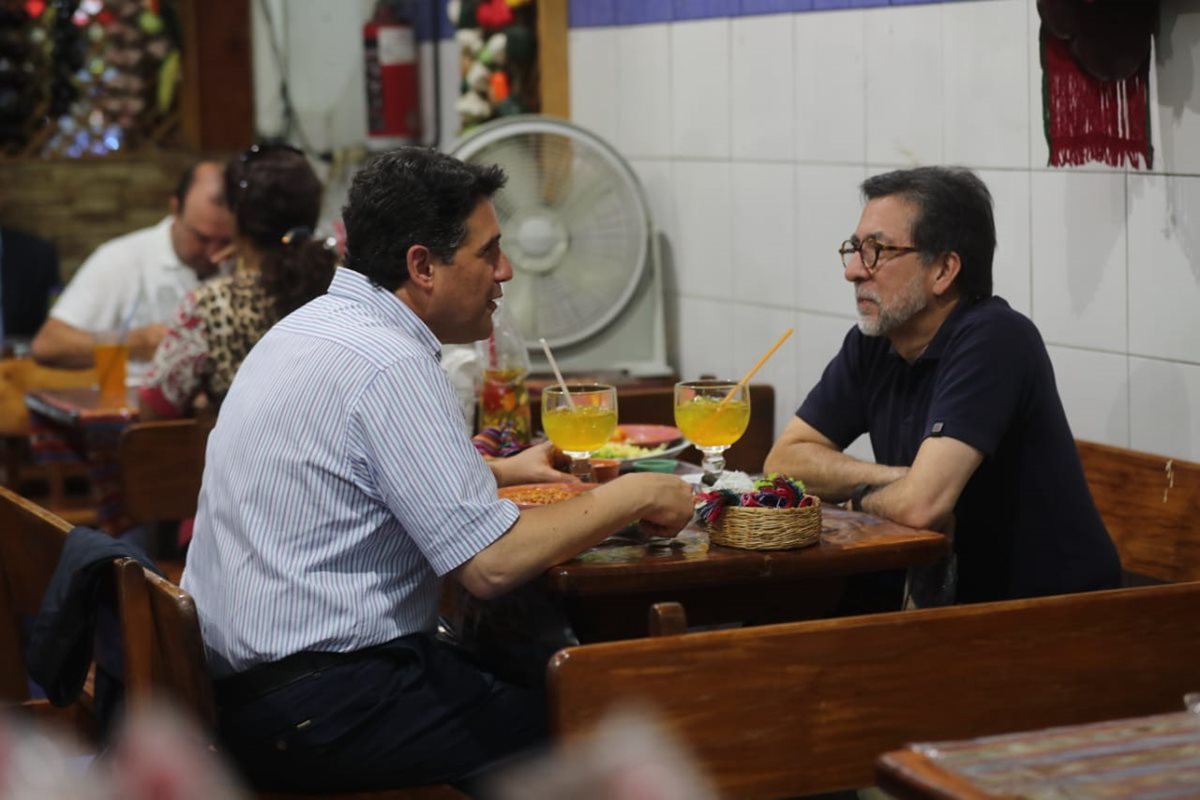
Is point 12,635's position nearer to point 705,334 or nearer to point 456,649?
point 456,649

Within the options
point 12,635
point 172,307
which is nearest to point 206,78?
point 172,307

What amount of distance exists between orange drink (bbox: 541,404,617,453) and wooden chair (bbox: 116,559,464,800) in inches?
25.8

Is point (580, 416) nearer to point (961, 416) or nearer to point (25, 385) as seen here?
point (961, 416)

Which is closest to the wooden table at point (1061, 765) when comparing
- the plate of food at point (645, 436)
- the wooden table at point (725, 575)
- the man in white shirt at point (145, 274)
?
the wooden table at point (725, 575)

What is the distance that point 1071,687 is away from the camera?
2.47 m

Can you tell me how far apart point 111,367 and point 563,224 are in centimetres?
126

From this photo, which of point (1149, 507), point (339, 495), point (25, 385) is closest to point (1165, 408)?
point (1149, 507)

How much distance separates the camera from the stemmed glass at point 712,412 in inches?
115

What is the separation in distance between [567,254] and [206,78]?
270 cm

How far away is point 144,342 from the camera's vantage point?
15.7 feet

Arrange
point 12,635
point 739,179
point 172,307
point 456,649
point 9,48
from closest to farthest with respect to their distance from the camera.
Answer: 1. point 456,649
2. point 12,635
3. point 739,179
4. point 172,307
5. point 9,48

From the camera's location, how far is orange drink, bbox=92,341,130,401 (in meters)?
4.52

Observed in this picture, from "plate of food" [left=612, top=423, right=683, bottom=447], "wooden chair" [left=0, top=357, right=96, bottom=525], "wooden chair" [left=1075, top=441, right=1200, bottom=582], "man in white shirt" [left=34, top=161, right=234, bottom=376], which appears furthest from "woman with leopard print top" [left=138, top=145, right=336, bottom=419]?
"wooden chair" [left=1075, top=441, right=1200, bottom=582]

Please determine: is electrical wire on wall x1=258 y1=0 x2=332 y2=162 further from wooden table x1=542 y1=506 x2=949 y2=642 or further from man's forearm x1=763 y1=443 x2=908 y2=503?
wooden table x1=542 y1=506 x2=949 y2=642
